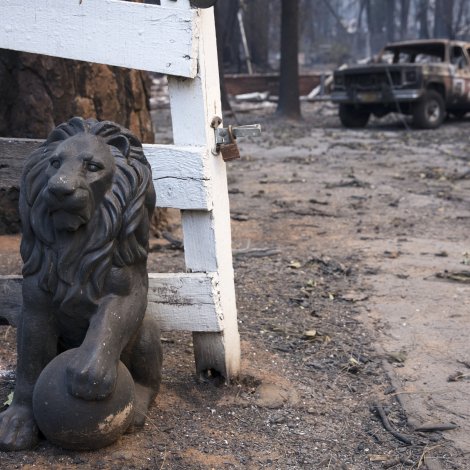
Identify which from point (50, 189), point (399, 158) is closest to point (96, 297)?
point (50, 189)

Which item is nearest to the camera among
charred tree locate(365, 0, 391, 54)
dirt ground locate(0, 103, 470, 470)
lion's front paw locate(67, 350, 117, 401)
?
lion's front paw locate(67, 350, 117, 401)

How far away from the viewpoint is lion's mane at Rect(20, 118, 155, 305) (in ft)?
8.54

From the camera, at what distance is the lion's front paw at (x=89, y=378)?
2.46m

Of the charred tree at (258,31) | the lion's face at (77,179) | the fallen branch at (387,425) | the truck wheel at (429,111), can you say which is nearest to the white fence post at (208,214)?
the lion's face at (77,179)

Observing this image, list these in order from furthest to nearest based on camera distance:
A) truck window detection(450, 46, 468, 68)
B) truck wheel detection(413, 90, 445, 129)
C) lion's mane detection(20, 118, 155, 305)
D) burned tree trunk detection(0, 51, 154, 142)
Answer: truck window detection(450, 46, 468, 68) < truck wheel detection(413, 90, 445, 129) < burned tree trunk detection(0, 51, 154, 142) < lion's mane detection(20, 118, 155, 305)

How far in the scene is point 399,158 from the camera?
11.3 metres

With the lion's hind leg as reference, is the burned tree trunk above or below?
above

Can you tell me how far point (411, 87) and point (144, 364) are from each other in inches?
527

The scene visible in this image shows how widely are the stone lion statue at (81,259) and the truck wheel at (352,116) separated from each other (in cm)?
1396

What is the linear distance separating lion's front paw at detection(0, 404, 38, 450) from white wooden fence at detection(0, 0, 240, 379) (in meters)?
0.73

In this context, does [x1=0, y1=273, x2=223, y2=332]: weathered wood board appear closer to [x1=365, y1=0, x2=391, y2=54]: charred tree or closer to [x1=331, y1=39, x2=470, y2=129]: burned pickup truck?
[x1=331, y1=39, x2=470, y2=129]: burned pickup truck

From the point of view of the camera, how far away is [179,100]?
3111 millimetres

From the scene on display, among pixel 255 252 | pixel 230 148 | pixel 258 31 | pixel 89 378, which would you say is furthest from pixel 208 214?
pixel 258 31

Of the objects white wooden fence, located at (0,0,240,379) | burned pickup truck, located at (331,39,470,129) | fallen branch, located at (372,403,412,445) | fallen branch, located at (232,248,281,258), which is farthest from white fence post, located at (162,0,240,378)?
burned pickup truck, located at (331,39,470,129)
